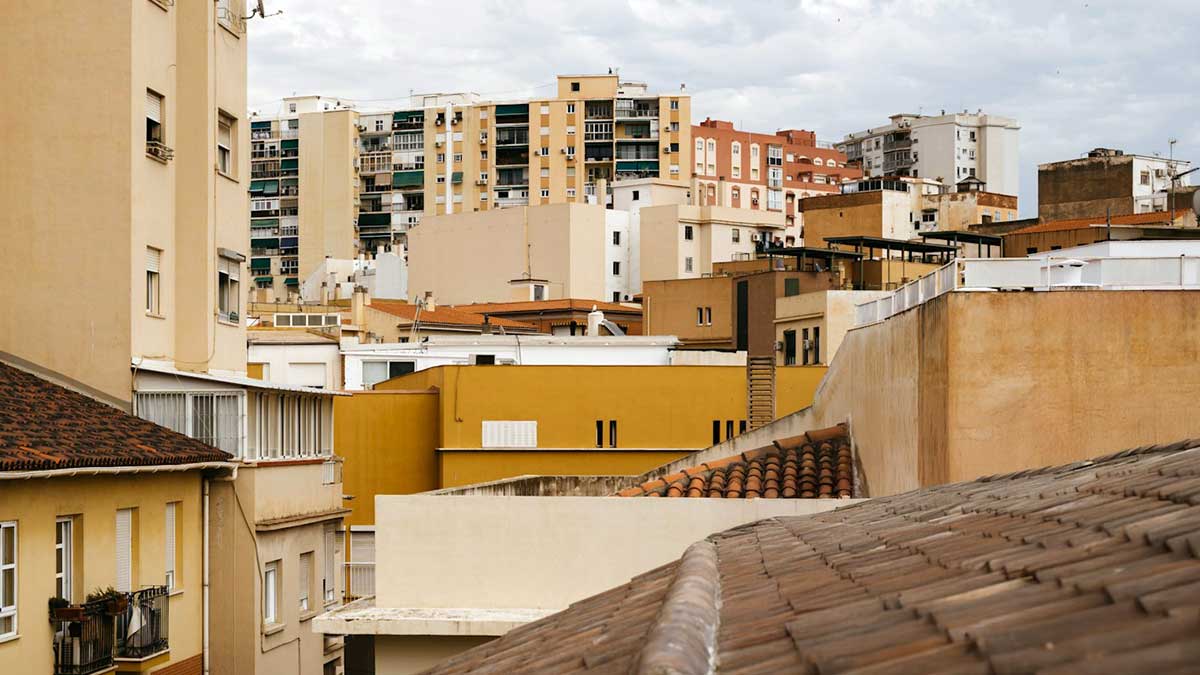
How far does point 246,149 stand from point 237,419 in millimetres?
7927

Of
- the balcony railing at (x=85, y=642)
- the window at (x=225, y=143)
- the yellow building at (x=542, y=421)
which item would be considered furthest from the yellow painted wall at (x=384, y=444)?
the balcony railing at (x=85, y=642)

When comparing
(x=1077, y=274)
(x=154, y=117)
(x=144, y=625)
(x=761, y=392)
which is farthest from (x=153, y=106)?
(x=761, y=392)

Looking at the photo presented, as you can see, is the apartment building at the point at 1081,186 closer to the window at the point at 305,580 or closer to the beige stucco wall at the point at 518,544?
the window at the point at 305,580

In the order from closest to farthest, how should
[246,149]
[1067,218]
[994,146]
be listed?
[246,149] < [1067,218] < [994,146]

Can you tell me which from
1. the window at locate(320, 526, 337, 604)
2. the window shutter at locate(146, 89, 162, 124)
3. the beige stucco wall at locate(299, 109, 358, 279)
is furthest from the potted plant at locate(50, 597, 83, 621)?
the beige stucco wall at locate(299, 109, 358, 279)

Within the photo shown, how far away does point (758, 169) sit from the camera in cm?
13500

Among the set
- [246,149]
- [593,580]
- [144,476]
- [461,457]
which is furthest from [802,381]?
[593,580]

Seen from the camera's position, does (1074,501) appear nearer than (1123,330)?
Yes

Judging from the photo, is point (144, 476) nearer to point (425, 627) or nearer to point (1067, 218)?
point (425, 627)

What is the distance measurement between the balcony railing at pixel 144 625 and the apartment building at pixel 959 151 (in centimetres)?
12333

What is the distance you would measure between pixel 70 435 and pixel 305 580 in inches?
302

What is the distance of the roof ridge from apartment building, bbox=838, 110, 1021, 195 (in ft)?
456

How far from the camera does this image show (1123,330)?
50.7 ft

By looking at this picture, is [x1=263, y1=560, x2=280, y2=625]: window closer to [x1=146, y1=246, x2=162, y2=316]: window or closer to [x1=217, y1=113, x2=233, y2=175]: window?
[x1=146, y1=246, x2=162, y2=316]: window
